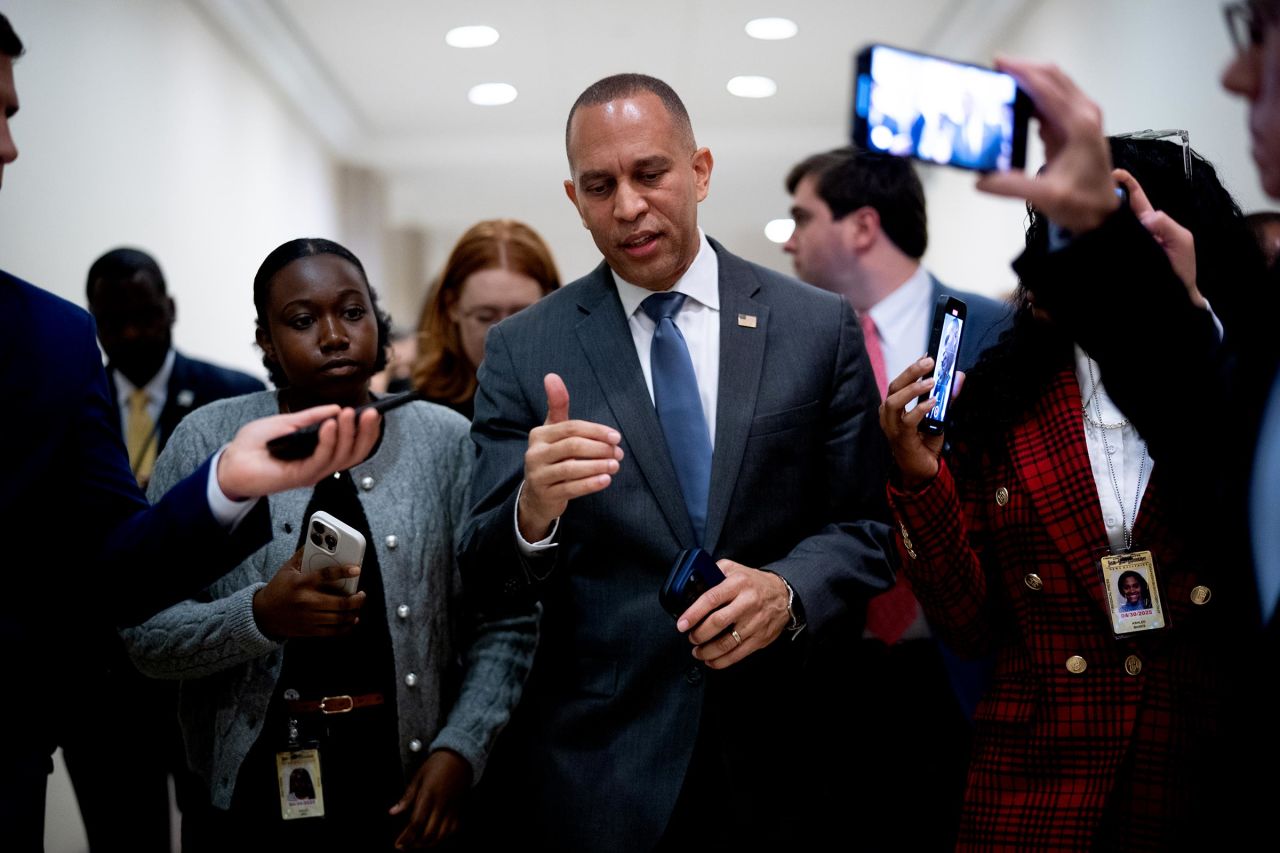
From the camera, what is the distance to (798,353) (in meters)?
1.79

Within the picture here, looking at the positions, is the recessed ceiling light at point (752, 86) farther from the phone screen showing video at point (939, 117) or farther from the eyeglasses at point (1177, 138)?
the phone screen showing video at point (939, 117)

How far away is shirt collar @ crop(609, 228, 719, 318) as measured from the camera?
6.01 feet

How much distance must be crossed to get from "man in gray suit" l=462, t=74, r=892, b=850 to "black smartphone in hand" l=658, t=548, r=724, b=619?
120mm

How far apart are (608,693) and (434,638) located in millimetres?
322

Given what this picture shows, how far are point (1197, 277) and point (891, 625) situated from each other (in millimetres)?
1120

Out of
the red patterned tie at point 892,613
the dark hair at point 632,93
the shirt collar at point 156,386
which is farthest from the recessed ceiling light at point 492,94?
the dark hair at point 632,93

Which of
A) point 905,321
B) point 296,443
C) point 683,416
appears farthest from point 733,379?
point 905,321

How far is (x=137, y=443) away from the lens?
3117 mm

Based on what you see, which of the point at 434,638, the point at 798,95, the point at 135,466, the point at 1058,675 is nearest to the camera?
the point at 1058,675

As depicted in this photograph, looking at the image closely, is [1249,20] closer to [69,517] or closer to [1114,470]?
[1114,470]

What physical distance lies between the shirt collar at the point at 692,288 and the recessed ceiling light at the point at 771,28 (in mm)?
3305

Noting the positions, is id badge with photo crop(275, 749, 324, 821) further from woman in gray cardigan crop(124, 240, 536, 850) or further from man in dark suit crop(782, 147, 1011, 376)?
man in dark suit crop(782, 147, 1011, 376)

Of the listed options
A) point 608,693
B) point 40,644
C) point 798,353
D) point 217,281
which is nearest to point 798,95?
point 217,281

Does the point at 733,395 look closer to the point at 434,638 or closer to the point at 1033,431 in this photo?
the point at 1033,431
